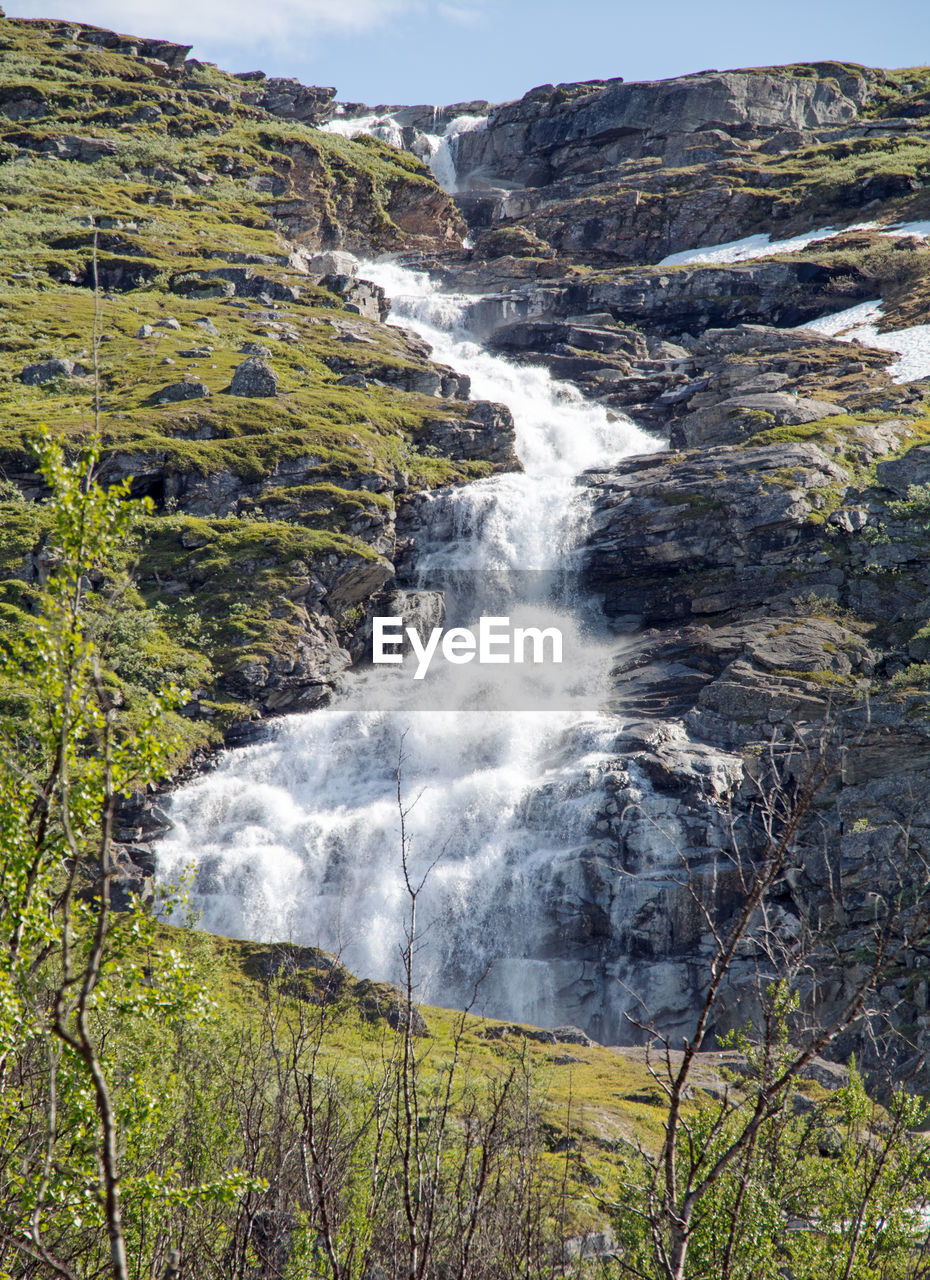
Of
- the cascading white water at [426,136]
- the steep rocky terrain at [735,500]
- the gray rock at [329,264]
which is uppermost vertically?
the cascading white water at [426,136]

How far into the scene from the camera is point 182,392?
2514 inches

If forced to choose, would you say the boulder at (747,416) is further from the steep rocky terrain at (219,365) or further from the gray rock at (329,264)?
the gray rock at (329,264)

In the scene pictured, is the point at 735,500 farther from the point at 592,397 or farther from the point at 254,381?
the point at 254,381

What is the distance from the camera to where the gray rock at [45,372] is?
64.6 meters

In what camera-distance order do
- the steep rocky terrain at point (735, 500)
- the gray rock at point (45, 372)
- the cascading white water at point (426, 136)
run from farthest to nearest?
the cascading white water at point (426, 136)
the gray rock at point (45, 372)
the steep rocky terrain at point (735, 500)

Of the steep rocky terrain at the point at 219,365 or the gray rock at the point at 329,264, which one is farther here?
the gray rock at the point at 329,264

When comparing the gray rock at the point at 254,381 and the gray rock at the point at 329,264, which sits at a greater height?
the gray rock at the point at 329,264

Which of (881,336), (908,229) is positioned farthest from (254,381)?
(908,229)

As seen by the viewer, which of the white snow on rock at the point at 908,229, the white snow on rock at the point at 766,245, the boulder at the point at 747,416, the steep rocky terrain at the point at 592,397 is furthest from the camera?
the white snow on rock at the point at 766,245

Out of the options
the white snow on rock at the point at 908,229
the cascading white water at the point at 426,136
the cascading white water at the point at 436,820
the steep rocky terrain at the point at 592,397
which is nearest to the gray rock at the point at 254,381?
the steep rocky terrain at the point at 592,397

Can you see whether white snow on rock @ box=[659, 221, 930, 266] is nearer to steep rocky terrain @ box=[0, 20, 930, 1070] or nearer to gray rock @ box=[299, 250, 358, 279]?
steep rocky terrain @ box=[0, 20, 930, 1070]

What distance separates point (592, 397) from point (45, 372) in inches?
1583

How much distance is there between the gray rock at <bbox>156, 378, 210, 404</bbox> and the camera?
6366 centimetres

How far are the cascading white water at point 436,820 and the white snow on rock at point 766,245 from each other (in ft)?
206
